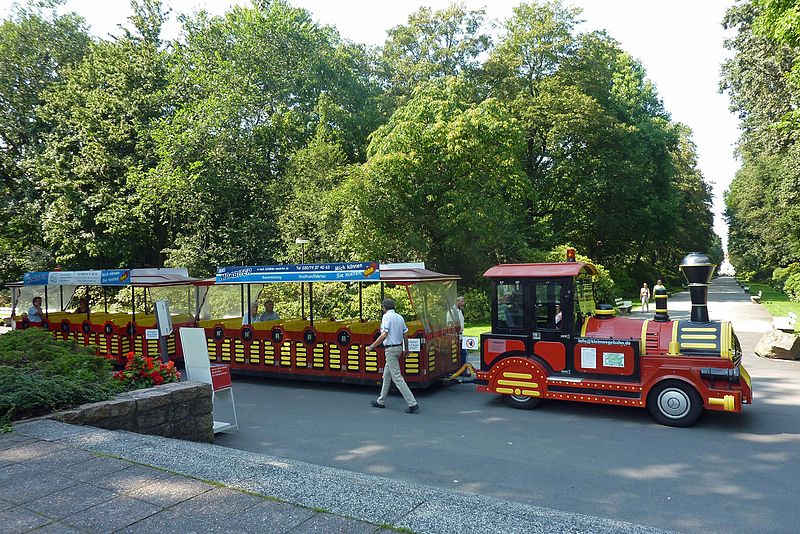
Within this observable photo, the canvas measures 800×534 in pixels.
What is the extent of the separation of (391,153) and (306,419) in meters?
14.5

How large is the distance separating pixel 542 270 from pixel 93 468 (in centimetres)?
665

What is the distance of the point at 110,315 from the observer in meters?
15.8

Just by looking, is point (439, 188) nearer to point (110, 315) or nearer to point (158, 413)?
point (110, 315)

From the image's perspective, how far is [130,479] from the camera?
14.0 ft

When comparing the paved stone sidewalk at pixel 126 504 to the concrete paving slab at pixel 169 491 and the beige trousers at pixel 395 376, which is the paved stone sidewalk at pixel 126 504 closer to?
the concrete paving slab at pixel 169 491

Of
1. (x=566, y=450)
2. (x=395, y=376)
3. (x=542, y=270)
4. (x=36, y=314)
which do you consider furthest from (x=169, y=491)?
(x=36, y=314)

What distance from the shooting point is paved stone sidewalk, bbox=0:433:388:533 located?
11.4 ft

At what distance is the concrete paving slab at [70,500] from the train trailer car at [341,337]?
254 inches

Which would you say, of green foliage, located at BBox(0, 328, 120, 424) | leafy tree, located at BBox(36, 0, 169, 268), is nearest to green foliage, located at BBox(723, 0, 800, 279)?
green foliage, located at BBox(0, 328, 120, 424)

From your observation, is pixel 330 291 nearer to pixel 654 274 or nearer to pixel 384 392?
pixel 384 392

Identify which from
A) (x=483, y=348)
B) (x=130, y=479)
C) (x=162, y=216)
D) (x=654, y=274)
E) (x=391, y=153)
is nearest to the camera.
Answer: (x=130, y=479)

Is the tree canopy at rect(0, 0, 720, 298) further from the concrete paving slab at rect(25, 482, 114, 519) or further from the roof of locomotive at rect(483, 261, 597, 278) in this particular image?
the concrete paving slab at rect(25, 482, 114, 519)

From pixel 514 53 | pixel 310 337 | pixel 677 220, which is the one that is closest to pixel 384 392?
pixel 310 337

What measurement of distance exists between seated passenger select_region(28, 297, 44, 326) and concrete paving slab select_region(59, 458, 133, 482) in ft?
43.4
